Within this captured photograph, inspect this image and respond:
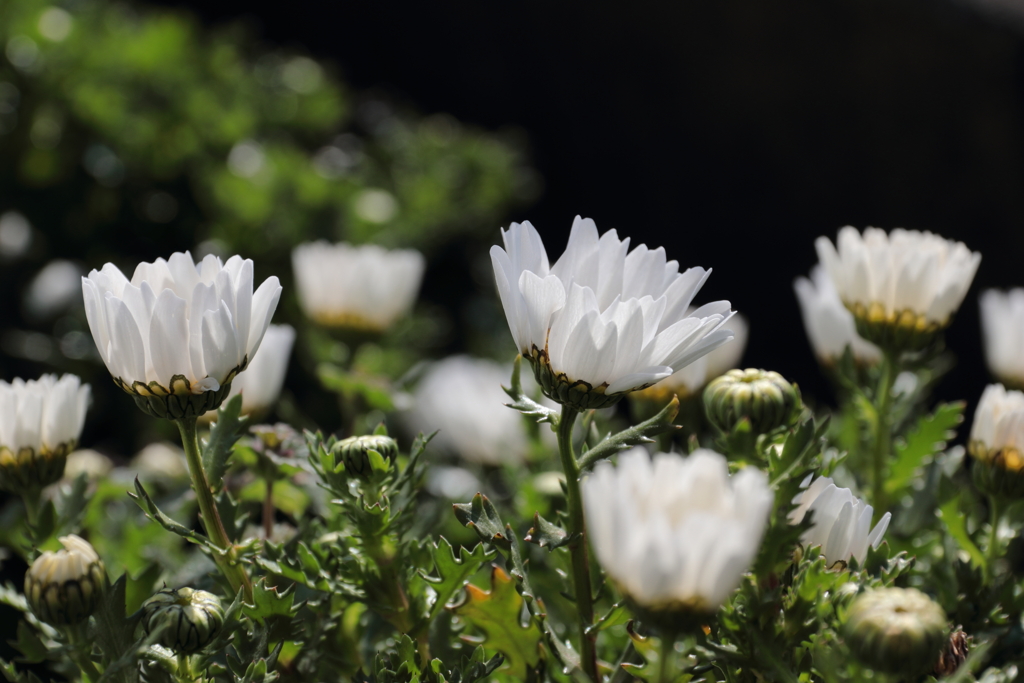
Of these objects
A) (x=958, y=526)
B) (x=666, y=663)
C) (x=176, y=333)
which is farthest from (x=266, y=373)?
(x=958, y=526)

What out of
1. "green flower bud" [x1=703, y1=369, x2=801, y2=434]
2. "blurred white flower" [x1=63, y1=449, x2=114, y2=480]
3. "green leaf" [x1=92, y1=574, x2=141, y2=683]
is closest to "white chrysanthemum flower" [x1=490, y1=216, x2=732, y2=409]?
"green flower bud" [x1=703, y1=369, x2=801, y2=434]

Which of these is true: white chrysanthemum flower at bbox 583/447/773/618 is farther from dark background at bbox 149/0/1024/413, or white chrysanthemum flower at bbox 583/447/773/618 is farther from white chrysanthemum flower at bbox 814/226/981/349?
dark background at bbox 149/0/1024/413

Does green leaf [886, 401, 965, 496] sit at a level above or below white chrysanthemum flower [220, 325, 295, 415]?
above

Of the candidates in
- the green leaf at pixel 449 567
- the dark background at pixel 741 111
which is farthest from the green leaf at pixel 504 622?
the dark background at pixel 741 111

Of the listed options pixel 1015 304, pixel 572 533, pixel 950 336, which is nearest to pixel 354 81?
pixel 950 336

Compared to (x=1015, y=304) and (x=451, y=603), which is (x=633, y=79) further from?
(x=451, y=603)

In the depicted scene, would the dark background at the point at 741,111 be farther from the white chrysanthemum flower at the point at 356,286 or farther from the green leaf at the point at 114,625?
the green leaf at the point at 114,625

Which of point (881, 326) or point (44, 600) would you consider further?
point (881, 326)
